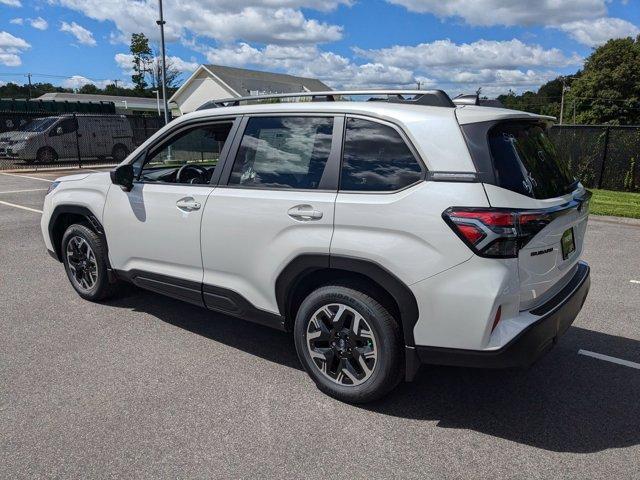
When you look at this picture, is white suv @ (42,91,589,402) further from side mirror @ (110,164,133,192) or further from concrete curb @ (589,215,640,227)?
concrete curb @ (589,215,640,227)

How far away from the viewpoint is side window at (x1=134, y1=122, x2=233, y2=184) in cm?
398

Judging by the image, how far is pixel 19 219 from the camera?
9.59 metres

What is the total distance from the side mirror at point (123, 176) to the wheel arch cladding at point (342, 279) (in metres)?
1.72

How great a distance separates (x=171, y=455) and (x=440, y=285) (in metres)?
1.67

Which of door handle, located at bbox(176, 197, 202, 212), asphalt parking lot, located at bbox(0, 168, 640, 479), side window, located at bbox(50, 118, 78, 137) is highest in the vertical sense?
side window, located at bbox(50, 118, 78, 137)

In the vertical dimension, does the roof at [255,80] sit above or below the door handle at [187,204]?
above

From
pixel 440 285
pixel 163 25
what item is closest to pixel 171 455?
pixel 440 285

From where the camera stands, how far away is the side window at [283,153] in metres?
3.29

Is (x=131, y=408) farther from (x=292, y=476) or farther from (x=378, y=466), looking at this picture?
(x=378, y=466)

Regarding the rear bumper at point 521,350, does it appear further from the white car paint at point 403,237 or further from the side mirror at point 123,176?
the side mirror at point 123,176

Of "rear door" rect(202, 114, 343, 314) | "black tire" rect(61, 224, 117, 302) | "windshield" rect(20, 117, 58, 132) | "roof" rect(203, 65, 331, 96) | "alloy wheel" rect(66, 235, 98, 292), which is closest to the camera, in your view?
"rear door" rect(202, 114, 343, 314)

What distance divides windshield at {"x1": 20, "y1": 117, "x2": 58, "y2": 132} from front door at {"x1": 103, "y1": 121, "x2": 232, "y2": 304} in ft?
63.2

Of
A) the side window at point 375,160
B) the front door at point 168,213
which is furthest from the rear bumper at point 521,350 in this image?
the front door at point 168,213

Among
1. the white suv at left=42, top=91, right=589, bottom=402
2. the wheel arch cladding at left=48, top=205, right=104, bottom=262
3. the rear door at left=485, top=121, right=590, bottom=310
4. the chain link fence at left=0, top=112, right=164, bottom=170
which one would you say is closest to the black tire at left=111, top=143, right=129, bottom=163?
the chain link fence at left=0, top=112, right=164, bottom=170
